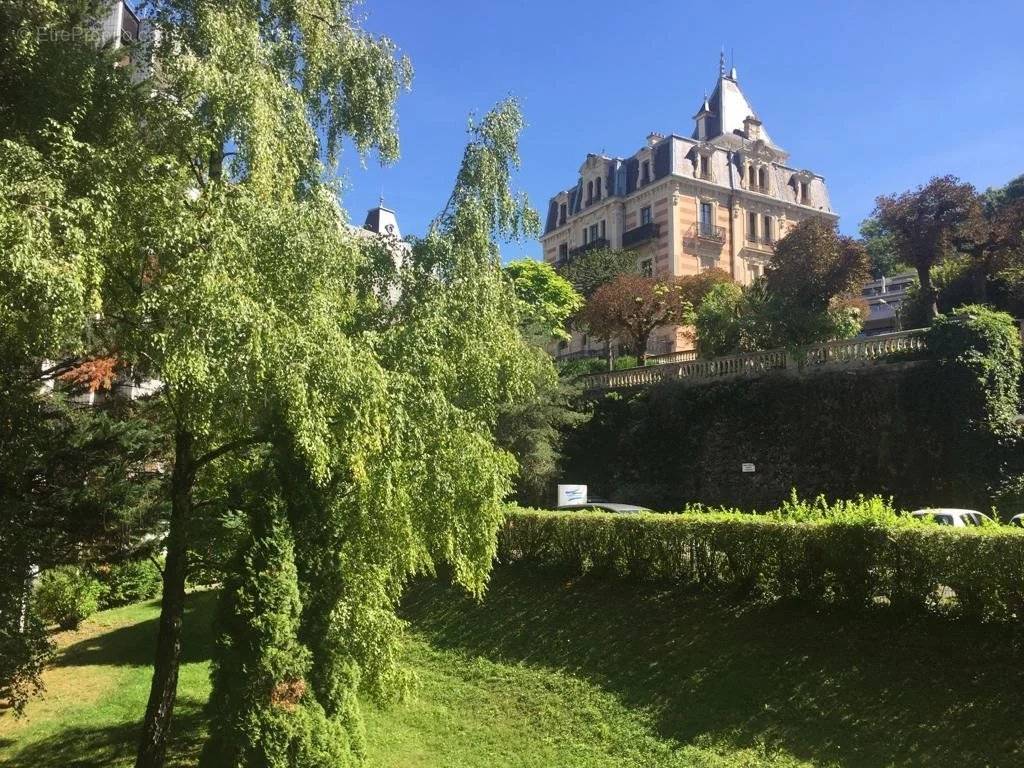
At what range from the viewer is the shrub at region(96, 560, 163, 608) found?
16203 mm

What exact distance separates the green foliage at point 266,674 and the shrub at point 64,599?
28.3 ft

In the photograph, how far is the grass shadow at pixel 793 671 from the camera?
7199 millimetres

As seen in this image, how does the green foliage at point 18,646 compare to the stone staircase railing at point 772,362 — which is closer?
the green foliage at point 18,646

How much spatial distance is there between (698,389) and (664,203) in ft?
65.6

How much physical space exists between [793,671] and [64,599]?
43.0 feet

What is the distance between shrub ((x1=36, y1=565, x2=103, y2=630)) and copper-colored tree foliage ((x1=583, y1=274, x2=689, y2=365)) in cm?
2063

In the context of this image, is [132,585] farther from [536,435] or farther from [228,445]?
[228,445]

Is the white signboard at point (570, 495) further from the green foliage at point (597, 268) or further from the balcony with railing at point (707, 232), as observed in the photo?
the balcony with railing at point (707, 232)

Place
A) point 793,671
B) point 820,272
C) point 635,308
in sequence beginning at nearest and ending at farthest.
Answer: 1. point 793,671
2. point 820,272
3. point 635,308

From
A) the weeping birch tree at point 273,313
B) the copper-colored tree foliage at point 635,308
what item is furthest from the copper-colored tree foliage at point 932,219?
the weeping birch tree at point 273,313

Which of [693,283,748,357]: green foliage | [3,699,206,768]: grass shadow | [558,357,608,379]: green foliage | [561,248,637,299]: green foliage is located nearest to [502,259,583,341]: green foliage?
[561,248,637,299]: green foliage

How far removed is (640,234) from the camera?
41844 millimetres

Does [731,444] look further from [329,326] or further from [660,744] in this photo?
[329,326]

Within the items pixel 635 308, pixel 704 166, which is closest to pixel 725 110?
pixel 704 166
